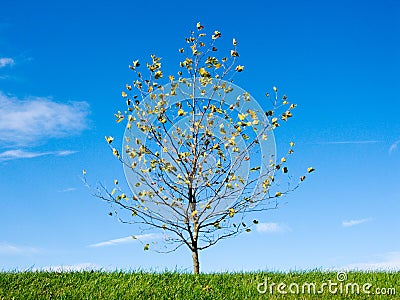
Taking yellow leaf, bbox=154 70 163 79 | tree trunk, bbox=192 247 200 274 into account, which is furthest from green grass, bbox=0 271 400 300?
yellow leaf, bbox=154 70 163 79

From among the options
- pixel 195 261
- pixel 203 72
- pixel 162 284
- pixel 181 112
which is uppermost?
pixel 203 72

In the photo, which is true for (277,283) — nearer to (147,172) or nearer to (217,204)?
(217,204)

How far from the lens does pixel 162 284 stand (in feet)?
28.0

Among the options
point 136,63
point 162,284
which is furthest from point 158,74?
point 162,284

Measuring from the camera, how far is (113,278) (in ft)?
29.0

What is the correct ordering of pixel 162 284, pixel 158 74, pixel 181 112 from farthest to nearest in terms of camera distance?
pixel 158 74 < pixel 181 112 < pixel 162 284

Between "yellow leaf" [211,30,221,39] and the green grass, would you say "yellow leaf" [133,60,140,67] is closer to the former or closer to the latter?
"yellow leaf" [211,30,221,39]

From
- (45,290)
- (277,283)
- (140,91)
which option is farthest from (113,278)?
(140,91)

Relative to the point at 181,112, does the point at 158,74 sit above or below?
above

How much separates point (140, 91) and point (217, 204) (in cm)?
250

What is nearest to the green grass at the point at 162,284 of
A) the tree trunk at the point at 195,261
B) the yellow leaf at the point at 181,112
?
the tree trunk at the point at 195,261

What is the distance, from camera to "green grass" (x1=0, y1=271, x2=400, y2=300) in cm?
790

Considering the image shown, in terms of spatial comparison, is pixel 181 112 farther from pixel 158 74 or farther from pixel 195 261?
pixel 195 261

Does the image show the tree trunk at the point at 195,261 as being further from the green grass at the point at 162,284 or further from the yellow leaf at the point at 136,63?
the yellow leaf at the point at 136,63
